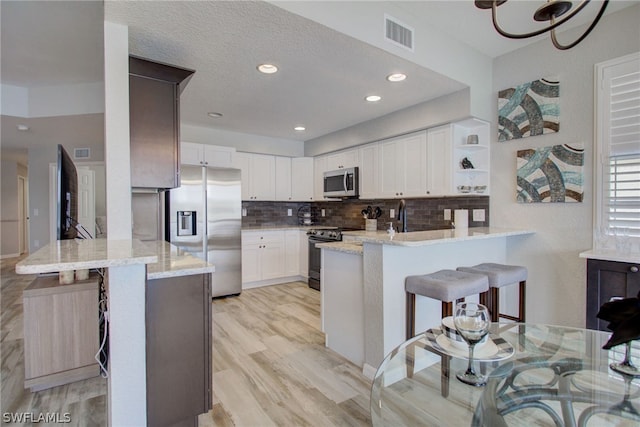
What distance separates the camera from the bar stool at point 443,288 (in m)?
1.99

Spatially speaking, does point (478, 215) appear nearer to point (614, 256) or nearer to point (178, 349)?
point (614, 256)

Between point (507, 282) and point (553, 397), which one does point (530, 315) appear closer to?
point (507, 282)

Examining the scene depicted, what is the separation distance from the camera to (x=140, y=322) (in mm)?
1479

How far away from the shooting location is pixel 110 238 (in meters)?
1.86

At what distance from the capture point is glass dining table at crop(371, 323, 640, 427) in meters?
1.13

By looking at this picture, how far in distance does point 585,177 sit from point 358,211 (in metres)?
2.83

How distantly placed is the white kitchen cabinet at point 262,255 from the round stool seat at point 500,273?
2.94 m

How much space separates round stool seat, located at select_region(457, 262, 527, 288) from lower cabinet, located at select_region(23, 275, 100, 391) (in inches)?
111

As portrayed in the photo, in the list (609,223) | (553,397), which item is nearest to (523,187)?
(609,223)

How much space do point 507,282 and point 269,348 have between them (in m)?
2.01

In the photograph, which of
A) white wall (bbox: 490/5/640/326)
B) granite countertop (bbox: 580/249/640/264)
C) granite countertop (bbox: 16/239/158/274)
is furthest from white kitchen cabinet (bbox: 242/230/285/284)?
granite countertop (bbox: 580/249/640/264)

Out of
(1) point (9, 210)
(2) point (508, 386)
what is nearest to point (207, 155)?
(2) point (508, 386)

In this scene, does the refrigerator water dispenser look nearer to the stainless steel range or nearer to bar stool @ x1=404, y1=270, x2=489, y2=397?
the stainless steel range

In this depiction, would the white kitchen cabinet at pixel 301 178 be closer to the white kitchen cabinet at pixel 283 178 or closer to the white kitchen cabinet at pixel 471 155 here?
the white kitchen cabinet at pixel 283 178
